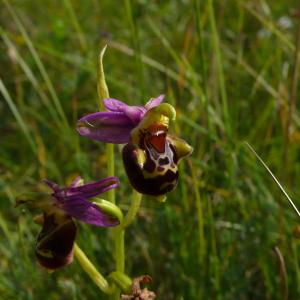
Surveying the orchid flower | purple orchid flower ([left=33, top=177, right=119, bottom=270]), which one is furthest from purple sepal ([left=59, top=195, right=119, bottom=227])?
the orchid flower

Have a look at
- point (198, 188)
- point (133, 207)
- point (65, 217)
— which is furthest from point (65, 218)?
point (198, 188)

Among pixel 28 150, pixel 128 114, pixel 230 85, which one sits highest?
pixel 128 114

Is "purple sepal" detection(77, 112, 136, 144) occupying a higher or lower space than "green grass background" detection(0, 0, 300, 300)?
higher

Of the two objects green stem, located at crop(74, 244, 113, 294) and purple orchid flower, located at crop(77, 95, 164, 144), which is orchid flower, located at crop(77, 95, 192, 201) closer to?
purple orchid flower, located at crop(77, 95, 164, 144)

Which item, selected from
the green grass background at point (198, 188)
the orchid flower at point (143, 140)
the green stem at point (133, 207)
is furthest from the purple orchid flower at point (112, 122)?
the green grass background at point (198, 188)

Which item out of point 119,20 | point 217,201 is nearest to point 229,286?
point 217,201

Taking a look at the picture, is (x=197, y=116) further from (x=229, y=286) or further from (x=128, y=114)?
(x=128, y=114)

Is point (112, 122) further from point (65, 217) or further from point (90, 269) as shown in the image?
point (90, 269)
